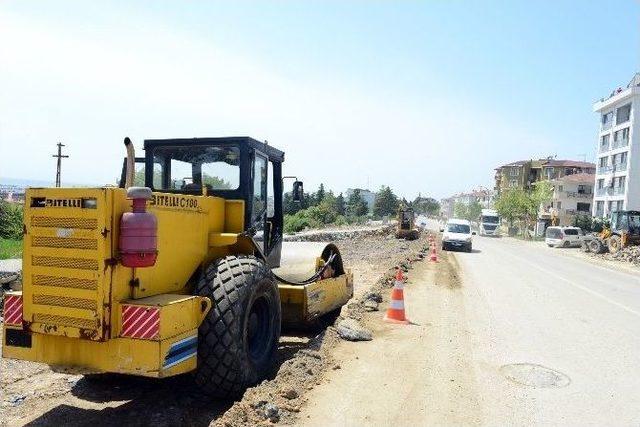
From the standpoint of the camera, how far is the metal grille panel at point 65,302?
4110 mm

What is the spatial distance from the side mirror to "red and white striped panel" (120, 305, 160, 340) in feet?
12.1

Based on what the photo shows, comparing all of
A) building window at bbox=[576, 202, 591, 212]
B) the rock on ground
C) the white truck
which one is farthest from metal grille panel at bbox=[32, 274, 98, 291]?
building window at bbox=[576, 202, 591, 212]

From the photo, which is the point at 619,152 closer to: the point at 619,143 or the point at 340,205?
the point at 619,143

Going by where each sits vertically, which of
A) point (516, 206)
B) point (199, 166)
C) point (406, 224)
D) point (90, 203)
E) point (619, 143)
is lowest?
point (406, 224)

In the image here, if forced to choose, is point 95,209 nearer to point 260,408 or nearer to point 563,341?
point 260,408

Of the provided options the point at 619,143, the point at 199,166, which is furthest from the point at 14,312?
the point at 619,143

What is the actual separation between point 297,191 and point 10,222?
824 inches

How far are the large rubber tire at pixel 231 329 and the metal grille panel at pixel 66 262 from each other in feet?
3.54

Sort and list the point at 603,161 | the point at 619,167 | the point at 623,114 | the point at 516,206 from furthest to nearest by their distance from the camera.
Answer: the point at 516,206 < the point at 603,161 < the point at 623,114 < the point at 619,167

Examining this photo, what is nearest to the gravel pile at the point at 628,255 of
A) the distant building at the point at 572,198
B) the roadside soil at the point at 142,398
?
the roadside soil at the point at 142,398

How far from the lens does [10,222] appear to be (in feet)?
75.6

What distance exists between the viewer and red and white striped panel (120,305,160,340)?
13.4 feet

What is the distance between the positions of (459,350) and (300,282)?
2.45m

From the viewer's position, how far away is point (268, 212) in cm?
704
